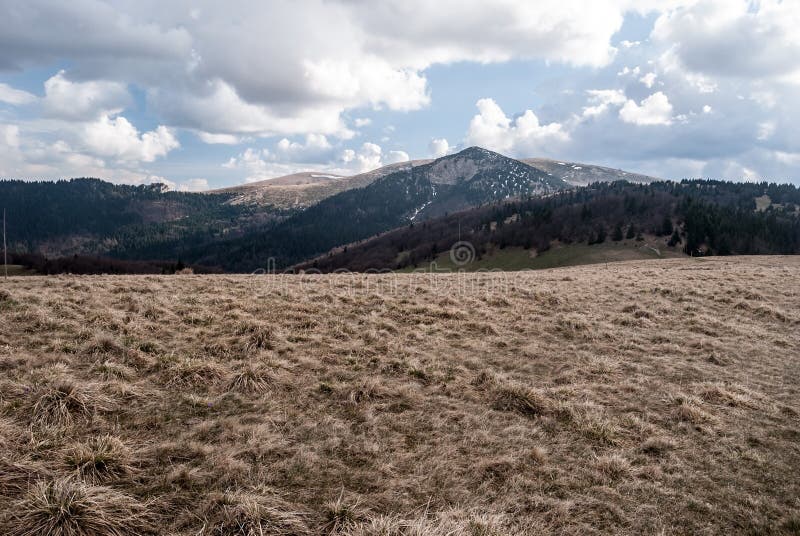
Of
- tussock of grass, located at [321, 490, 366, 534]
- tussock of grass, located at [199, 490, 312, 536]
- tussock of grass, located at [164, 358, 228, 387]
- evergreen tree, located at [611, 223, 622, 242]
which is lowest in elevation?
tussock of grass, located at [321, 490, 366, 534]

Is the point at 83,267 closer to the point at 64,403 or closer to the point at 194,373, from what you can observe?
the point at 194,373

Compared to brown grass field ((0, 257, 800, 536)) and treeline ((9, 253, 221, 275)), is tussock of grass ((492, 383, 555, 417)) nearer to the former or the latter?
brown grass field ((0, 257, 800, 536))

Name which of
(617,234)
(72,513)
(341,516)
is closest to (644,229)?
(617,234)

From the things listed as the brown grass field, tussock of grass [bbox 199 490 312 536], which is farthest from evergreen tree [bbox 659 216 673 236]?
tussock of grass [bbox 199 490 312 536]

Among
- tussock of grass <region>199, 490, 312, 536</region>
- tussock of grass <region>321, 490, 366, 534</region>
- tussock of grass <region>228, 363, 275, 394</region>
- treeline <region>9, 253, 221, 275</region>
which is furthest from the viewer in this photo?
treeline <region>9, 253, 221, 275</region>

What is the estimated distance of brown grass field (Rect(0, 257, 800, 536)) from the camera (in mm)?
5258

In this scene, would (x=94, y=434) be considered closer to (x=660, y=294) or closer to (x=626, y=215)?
(x=660, y=294)

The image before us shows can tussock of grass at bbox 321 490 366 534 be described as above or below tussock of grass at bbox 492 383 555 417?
below

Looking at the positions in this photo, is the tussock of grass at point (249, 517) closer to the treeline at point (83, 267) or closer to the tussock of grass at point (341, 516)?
the tussock of grass at point (341, 516)

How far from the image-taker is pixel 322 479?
5973 mm

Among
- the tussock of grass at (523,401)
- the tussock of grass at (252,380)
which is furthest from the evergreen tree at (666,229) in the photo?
the tussock of grass at (252,380)

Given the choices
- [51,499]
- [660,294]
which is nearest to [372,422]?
[51,499]

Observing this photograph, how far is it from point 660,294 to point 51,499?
83.1 feet

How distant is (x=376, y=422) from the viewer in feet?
25.5
